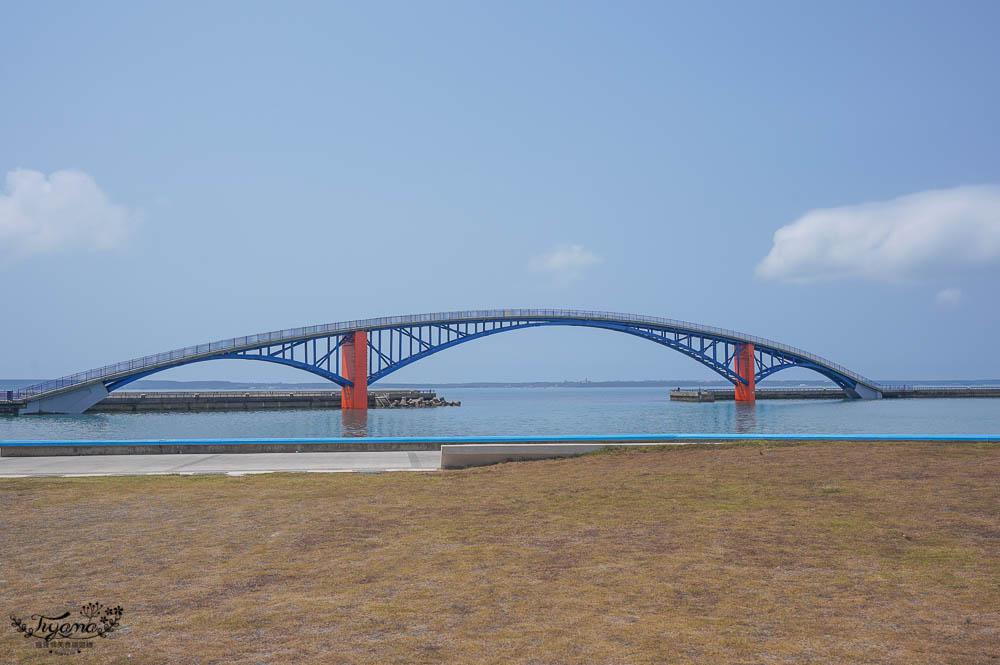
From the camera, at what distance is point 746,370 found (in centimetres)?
10062

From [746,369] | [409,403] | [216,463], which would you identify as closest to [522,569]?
[216,463]

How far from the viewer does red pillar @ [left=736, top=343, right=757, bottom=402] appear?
99.9 meters

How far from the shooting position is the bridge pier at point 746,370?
9988cm

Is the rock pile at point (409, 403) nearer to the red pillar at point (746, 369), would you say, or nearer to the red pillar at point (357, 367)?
the red pillar at point (357, 367)

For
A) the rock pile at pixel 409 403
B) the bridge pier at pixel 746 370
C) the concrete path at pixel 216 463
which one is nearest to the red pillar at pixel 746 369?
the bridge pier at pixel 746 370

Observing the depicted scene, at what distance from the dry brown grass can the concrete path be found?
2861mm

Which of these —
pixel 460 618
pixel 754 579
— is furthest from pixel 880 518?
pixel 460 618

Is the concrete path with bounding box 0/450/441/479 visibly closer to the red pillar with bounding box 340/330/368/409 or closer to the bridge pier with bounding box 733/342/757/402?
the red pillar with bounding box 340/330/368/409

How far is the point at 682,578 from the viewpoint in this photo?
7207mm

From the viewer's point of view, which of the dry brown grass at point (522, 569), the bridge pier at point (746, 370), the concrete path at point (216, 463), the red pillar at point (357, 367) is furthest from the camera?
the bridge pier at point (746, 370)

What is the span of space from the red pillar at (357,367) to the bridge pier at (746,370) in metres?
52.4

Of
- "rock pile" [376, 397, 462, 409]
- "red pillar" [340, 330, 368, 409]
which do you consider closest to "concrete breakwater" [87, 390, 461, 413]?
"rock pile" [376, 397, 462, 409]

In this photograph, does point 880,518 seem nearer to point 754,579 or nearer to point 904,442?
point 754,579

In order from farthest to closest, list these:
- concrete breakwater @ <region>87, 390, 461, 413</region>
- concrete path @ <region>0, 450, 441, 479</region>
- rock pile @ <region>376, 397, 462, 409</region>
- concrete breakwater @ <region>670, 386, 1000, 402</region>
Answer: concrete breakwater @ <region>670, 386, 1000, 402</region> → rock pile @ <region>376, 397, 462, 409</region> → concrete breakwater @ <region>87, 390, 461, 413</region> → concrete path @ <region>0, 450, 441, 479</region>
